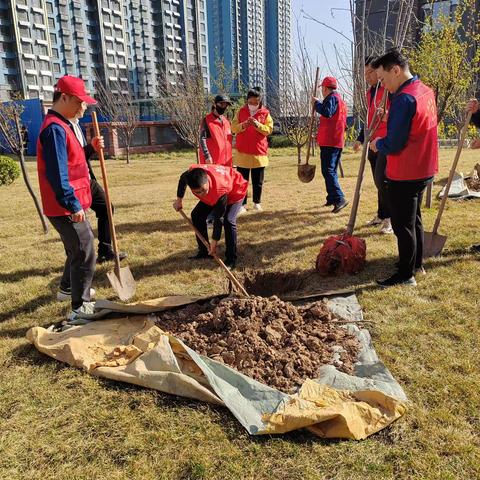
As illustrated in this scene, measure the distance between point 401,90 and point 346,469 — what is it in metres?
2.79

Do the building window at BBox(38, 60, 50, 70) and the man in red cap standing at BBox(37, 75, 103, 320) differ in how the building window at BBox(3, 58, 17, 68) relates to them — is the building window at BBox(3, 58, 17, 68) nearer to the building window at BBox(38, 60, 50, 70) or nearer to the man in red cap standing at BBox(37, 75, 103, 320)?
the building window at BBox(38, 60, 50, 70)

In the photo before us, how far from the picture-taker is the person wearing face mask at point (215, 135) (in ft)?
19.3

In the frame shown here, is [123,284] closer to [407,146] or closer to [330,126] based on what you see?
[407,146]

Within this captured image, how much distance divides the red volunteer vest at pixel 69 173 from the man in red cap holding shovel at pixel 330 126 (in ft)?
12.0

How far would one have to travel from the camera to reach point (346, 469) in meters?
2.07

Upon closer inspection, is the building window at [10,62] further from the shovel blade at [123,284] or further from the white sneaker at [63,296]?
the shovel blade at [123,284]

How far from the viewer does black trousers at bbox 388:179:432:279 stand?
372cm

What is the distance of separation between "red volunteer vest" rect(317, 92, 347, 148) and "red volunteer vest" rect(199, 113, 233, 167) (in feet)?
4.59

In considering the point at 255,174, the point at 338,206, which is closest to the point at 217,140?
the point at 255,174

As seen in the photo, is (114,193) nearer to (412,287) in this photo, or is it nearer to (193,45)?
(412,287)

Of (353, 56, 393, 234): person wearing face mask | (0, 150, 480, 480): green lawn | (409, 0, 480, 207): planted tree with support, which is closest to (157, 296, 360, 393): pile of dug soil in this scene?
(0, 150, 480, 480): green lawn

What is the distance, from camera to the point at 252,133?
666 cm

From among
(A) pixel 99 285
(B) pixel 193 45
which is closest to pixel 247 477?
(A) pixel 99 285

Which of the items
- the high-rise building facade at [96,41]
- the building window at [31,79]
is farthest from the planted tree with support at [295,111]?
the building window at [31,79]
